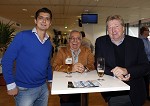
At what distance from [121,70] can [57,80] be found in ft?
2.04

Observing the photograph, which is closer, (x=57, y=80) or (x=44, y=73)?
(x=57, y=80)

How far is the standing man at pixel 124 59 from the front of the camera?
7.14 ft

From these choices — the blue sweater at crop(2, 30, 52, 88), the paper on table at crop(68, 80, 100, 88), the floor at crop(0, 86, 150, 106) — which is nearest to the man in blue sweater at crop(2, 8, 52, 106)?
the blue sweater at crop(2, 30, 52, 88)

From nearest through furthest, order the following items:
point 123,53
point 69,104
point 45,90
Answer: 1. point 123,53
2. point 45,90
3. point 69,104

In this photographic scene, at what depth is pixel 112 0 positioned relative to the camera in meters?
8.60

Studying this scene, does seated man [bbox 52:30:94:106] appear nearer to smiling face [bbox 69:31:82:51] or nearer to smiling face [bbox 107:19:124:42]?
smiling face [bbox 69:31:82:51]

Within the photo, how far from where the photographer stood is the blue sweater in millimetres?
2100

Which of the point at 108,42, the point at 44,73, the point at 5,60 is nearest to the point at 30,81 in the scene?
the point at 44,73

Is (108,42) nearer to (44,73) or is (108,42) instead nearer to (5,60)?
(44,73)

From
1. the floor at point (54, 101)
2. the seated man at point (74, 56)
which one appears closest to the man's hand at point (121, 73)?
the seated man at point (74, 56)

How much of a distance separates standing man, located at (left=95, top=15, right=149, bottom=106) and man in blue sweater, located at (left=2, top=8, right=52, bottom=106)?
27.2 inches

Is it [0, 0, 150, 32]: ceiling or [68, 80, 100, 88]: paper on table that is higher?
[0, 0, 150, 32]: ceiling

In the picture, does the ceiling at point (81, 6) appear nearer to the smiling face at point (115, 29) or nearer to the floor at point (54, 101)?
the floor at point (54, 101)

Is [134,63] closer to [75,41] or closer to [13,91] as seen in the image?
[75,41]
